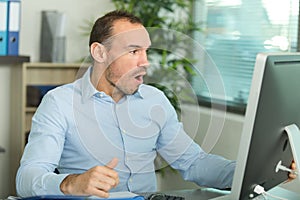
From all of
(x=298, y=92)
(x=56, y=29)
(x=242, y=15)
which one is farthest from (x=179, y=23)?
(x=298, y=92)

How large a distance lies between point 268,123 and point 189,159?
24.0 inches

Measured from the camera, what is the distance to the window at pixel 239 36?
2941mm

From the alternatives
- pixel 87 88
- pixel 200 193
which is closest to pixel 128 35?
pixel 87 88

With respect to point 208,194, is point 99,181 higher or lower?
higher

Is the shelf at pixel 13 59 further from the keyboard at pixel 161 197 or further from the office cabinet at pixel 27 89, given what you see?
the keyboard at pixel 161 197

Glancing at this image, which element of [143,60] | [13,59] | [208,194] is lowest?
[208,194]

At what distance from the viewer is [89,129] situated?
189 centimetres

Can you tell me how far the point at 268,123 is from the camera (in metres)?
1.34

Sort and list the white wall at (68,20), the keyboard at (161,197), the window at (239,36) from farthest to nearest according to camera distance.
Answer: the white wall at (68,20) → the window at (239,36) → the keyboard at (161,197)

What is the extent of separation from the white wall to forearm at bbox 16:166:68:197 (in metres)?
1.98

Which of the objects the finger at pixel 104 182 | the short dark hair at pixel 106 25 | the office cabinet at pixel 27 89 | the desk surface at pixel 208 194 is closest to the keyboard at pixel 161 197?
the desk surface at pixel 208 194

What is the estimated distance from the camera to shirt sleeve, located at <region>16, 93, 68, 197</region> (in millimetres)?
1529

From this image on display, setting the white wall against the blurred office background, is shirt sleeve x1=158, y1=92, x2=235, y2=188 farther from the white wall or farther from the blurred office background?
the white wall

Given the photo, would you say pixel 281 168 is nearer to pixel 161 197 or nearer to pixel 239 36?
pixel 161 197
